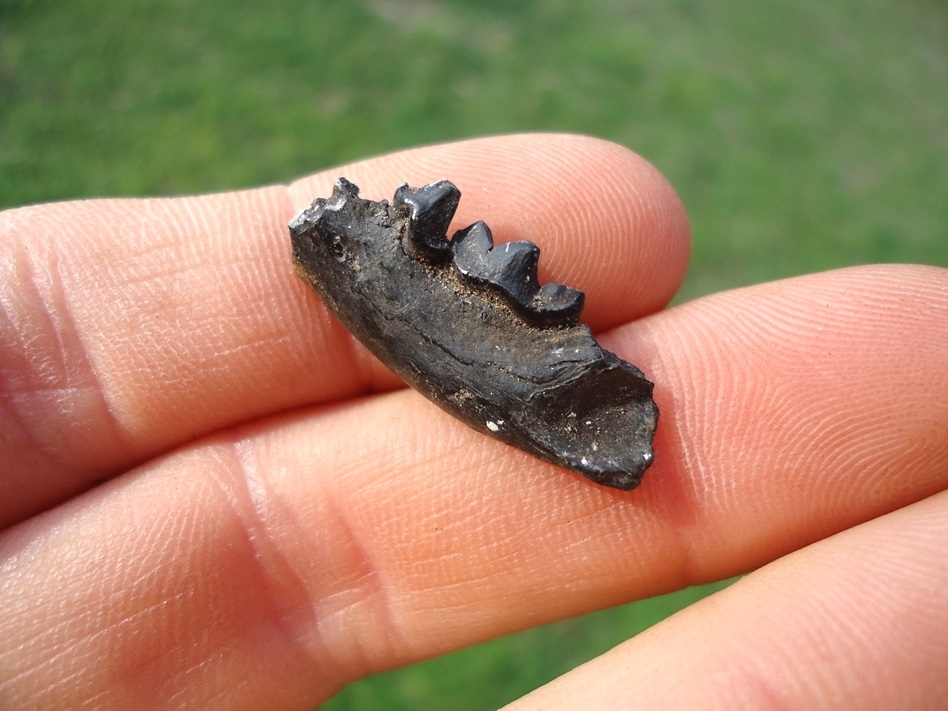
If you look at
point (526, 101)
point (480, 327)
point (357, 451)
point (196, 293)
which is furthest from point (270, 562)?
point (526, 101)

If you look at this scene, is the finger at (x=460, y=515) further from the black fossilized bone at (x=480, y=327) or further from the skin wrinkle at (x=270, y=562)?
the black fossilized bone at (x=480, y=327)

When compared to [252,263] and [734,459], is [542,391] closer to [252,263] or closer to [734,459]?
[734,459]

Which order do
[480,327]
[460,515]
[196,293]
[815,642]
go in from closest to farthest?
[815,642] → [480,327] → [460,515] → [196,293]

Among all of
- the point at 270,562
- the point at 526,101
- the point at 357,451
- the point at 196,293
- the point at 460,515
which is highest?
the point at 526,101

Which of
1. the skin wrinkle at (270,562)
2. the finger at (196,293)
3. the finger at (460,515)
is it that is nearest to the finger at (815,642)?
the finger at (460,515)

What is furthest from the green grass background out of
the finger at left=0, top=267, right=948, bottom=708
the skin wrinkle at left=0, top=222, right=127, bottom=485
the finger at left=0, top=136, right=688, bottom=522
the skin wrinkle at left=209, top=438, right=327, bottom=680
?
the skin wrinkle at left=0, top=222, right=127, bottom=485

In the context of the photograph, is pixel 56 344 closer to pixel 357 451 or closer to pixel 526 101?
pixel 357 451

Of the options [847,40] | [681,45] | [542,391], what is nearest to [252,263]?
[542,391]

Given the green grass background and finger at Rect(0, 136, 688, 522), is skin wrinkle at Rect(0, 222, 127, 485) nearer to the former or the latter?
finger at Rect(0, 136, 688, 522)
